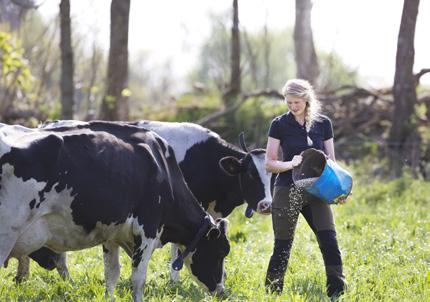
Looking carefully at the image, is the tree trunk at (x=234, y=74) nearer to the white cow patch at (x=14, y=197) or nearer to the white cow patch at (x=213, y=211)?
the white cow patch at (x=213, y=211)

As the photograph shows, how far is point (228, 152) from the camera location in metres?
9.02

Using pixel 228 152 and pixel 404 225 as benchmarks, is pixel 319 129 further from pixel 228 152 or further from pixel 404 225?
pixel 404 225

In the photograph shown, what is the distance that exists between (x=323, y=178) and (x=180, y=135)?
289 centimetres

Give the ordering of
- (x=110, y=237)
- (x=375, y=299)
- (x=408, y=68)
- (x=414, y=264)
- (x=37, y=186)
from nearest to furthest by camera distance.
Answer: (x=37, y=186) → (x=110, y=237) → (x=375, y=299) → (x=414, y=264) → (x=408, y=68)

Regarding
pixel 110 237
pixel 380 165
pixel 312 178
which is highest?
pixel 312 178

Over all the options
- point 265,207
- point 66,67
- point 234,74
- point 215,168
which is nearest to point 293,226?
point 265,207

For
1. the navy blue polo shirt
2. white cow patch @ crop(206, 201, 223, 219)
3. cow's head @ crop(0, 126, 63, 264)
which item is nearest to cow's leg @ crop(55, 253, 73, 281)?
white cow patch @ crop(206, 201, 223, 219)

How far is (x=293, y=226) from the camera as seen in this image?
6.92 metres

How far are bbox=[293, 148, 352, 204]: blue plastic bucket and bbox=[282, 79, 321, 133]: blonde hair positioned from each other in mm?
367

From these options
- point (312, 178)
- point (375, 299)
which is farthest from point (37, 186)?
point (375, 299)

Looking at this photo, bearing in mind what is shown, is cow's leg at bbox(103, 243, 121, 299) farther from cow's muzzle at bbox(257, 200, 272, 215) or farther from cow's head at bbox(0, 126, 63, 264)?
cow's muzzle at bbox(257, 200, 272, 215)

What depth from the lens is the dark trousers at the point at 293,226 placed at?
6730 mm

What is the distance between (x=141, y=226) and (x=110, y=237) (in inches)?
10.9

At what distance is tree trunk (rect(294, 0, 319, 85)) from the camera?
766 inches
